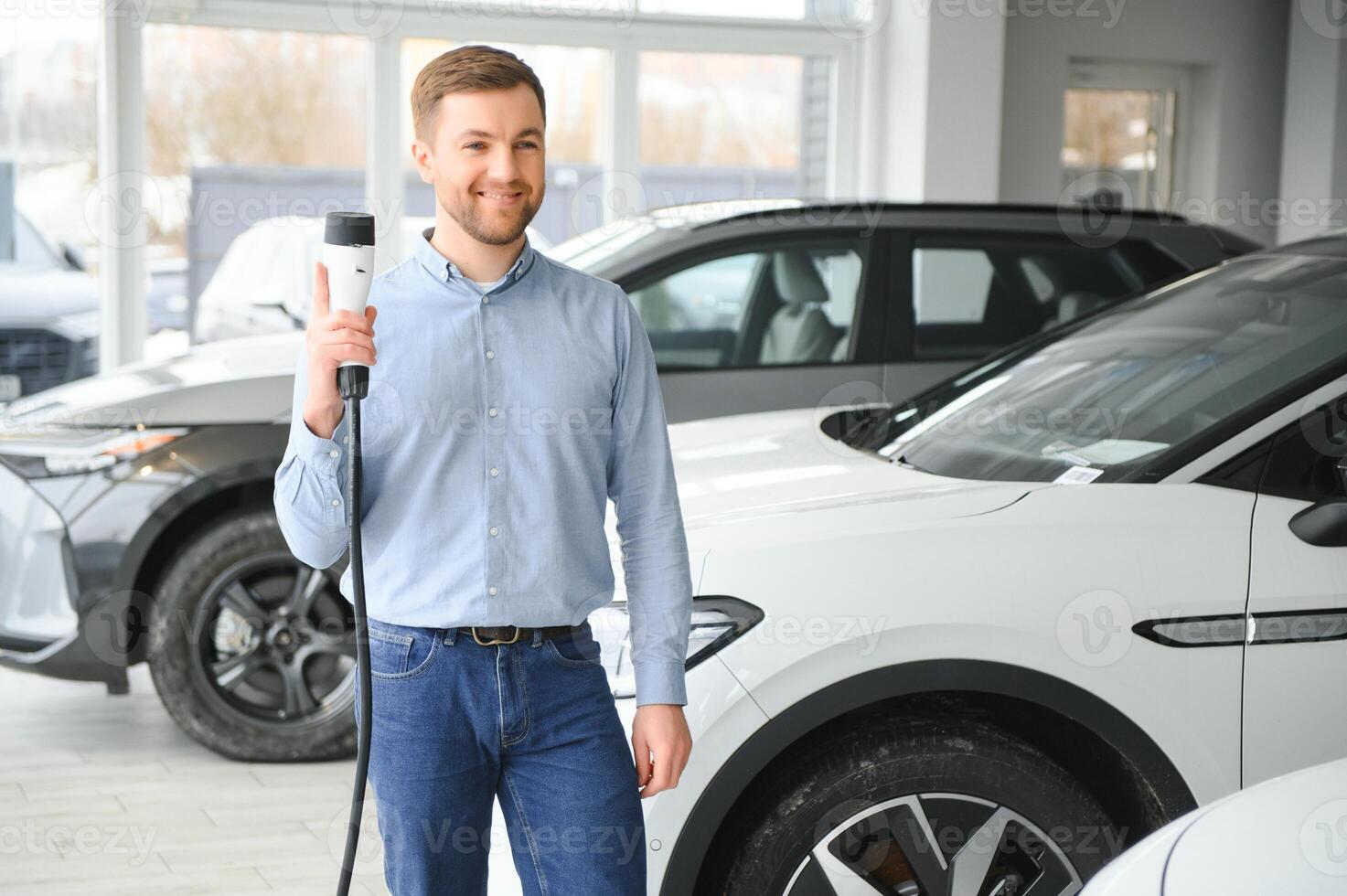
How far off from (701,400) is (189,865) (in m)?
2.30

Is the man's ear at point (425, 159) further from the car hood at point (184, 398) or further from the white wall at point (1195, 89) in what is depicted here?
the white wall at point (1195, 89)

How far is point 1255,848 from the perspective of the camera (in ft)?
6.21

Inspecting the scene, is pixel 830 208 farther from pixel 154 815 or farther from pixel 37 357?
pixel 37 357

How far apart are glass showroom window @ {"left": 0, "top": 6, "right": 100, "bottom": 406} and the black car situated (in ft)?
11.9

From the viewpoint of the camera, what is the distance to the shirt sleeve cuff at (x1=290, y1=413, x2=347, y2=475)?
73.7 inches

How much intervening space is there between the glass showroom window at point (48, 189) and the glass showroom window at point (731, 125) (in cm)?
343

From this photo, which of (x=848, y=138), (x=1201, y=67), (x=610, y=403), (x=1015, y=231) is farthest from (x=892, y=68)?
(x=610, y=403)

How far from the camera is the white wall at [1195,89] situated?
10414 millimetres

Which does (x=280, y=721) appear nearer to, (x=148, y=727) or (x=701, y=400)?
(x=148, y=727)

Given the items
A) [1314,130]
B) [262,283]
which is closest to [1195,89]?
[1314,130]

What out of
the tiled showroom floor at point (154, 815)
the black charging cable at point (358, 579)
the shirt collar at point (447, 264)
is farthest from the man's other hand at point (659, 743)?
the tiled showroom floor at point (154, 815)

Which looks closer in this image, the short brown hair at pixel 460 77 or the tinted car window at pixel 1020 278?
the short brown hair at pixel 460 77

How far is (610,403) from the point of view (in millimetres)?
2098

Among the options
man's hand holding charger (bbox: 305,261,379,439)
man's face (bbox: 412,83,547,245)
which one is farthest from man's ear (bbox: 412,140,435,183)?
man's hand holding charger (bbox: 305,261,379,439)
